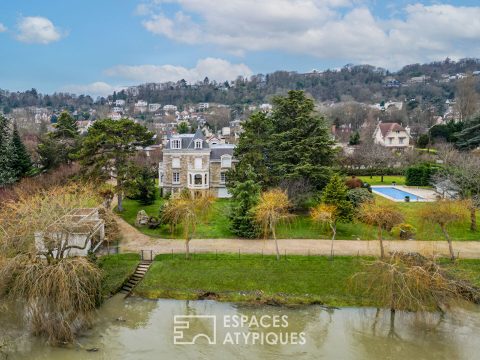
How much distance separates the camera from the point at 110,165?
107 ft

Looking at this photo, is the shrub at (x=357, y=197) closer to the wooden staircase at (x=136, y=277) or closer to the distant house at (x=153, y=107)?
the wooden staircase at (x=136, y=277)

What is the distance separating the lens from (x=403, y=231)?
2773 cm

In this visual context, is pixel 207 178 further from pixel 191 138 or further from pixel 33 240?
pixel 33 240

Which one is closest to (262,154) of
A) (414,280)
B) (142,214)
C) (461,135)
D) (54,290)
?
(142,214)

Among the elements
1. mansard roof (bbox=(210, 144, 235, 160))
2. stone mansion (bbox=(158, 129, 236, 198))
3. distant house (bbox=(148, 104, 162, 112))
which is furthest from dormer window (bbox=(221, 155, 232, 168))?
distant house (bbox=(148, 104, 162, 112))

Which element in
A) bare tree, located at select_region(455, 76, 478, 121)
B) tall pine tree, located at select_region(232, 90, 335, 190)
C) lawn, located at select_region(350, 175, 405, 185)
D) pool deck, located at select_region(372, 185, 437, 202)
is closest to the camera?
tall pine tree, located at select_region(232, 90, 335, 190)

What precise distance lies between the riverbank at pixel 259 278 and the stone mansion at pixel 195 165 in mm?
14976

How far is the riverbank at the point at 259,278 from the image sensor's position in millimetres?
20391

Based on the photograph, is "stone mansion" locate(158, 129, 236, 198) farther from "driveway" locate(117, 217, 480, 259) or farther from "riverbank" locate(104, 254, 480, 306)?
"riverbank" locate(104, 254, 480, 306)

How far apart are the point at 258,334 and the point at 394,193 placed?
30.2 metres

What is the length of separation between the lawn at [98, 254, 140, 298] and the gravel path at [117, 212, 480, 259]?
49.7 inches

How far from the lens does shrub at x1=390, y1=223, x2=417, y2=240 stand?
27688 millimetres

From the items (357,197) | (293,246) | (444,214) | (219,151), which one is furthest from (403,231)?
(219,151)

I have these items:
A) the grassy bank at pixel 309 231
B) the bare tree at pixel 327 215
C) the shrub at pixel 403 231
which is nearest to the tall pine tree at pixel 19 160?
the grassy bank at pixel 309 231
